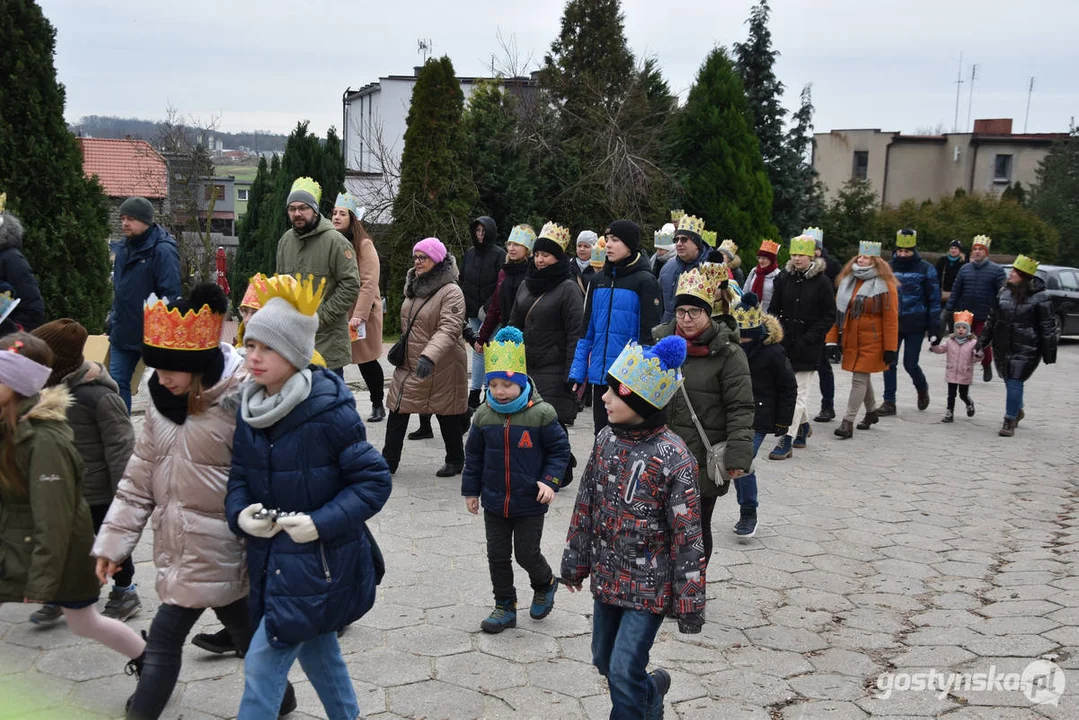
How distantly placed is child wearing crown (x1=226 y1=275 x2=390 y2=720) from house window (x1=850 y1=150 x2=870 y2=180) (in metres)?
51.5

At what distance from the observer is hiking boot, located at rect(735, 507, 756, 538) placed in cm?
692

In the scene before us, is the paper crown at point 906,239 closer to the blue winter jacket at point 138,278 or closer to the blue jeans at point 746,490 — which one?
the blue jeans at point 746,490

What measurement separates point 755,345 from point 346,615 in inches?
170

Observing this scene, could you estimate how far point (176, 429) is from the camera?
3.76 m

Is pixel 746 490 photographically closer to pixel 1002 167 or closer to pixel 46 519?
pixel 46 519

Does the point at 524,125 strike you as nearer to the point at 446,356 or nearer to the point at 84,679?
the point at 446,356

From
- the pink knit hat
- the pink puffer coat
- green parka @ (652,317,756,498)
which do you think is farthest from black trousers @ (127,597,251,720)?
the pink knit hat

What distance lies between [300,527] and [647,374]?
4.75 ft

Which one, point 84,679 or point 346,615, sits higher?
point 346,615

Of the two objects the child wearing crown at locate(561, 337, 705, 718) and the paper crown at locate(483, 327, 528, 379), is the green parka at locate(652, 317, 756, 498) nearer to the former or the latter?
the paper crown at locate(483, 327, 528, 379)

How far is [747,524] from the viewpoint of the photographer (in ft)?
22.7

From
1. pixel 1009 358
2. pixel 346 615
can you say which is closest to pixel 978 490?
pixel 1009 358

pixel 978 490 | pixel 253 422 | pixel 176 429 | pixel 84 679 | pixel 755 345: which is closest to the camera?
pixel 253 422

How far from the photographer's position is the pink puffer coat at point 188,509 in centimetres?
371
